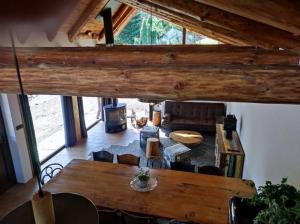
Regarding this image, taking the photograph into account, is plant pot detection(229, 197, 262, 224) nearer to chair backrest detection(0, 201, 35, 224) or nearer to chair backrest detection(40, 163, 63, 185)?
chair backrest detection(0, 201, 35, 224)

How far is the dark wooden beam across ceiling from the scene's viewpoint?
1.94 metres

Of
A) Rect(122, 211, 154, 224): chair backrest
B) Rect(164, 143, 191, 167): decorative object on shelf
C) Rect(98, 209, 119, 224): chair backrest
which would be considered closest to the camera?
Rect(122, 211, 154, 224): chair backrest

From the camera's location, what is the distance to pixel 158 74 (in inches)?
84.0

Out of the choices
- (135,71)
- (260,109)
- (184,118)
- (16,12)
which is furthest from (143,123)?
(16,12)

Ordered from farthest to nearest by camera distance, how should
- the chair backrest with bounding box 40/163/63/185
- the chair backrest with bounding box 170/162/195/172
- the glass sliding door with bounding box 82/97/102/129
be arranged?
1. the glass sliding door with bounding box 82/97/102/129
2. the chair backrest with bounding box 170/162/195/172
3. the chair backrest with bounding box 40/163/63/185

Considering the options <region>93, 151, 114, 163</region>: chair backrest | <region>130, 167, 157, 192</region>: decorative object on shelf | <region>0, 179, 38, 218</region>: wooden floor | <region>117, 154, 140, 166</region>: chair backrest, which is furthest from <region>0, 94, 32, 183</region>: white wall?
<region>130, 167, 157, 192</region>: decorative object on shelf

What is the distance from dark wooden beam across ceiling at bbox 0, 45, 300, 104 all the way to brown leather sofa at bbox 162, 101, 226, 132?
523 cm

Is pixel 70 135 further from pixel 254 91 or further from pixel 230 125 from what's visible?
pixel 254 91

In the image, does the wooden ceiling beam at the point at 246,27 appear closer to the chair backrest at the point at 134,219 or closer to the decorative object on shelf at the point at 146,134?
the chair backrest at the point at 134,219

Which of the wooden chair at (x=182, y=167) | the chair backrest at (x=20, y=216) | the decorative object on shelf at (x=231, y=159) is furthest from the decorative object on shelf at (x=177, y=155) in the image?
the chair backrest at (x=20, y=216)

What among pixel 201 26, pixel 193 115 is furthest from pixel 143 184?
pixel 193 115

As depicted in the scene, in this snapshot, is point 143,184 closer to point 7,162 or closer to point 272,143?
point 272,143

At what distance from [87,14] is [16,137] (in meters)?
3.30

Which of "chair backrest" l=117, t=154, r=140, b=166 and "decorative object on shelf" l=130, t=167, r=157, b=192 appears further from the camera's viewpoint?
"chair backrest" l=117, t=154, r=140, b=166
